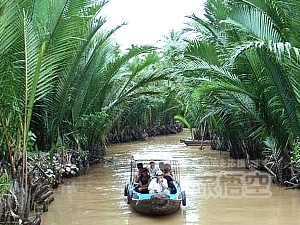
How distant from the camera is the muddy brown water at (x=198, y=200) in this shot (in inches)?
314

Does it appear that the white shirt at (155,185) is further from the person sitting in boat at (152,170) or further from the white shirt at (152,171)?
the white shirt at (152,171)

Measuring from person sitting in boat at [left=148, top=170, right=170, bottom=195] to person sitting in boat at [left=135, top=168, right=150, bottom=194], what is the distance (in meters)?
0.38

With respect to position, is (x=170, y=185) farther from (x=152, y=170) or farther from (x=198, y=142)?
(x=198, y=142)

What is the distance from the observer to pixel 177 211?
8367 mm

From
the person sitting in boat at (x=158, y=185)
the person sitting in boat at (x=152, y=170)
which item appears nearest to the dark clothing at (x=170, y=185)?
the person sitting in boat at (x=158, y=185)

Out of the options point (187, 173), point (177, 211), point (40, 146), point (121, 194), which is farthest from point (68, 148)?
point (177, 211)

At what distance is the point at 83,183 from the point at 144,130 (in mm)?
15994

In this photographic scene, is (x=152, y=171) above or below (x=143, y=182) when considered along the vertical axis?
above

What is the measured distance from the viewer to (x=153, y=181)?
319 inches

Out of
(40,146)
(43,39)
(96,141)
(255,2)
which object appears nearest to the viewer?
(43,39)

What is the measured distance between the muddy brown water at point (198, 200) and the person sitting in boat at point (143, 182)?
42 cm

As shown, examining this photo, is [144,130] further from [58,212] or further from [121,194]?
[58,212]

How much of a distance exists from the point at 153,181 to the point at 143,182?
759 millimetres

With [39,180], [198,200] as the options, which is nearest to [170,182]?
[198,200]
